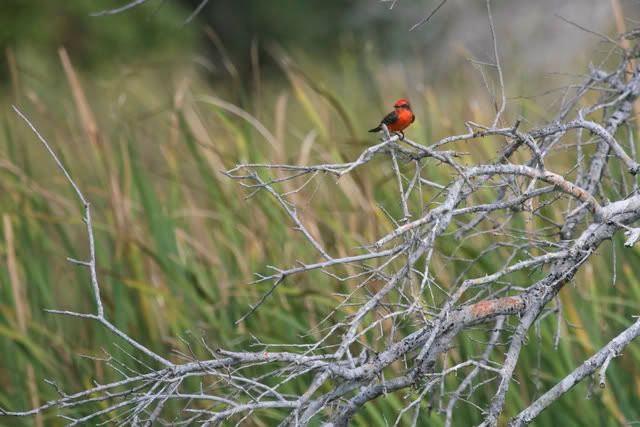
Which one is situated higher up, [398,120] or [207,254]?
[398,120]

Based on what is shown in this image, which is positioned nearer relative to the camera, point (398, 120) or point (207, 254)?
point (398, 120)

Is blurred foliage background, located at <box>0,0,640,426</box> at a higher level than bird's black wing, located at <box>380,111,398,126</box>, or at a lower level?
lower

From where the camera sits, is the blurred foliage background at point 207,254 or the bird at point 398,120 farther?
the blurred foliage background at point 207,254

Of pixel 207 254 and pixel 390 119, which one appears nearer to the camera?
pixel 390 119

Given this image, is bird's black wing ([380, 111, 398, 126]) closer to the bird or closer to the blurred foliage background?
the bird

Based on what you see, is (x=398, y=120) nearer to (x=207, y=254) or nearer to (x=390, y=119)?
(x=390, y=119)

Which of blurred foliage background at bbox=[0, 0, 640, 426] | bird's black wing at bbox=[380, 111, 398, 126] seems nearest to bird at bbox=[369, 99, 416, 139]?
bird's black wing at bbox=[380, 111, 398, 126]

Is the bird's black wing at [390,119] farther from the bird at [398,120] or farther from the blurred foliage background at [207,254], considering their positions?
the blurred foliage background at [207,254]

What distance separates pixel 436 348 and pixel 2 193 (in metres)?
2.86

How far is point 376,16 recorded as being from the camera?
16.8m

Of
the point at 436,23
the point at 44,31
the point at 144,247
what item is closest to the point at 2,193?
the point at 144,247

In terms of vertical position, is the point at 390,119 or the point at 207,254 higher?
the point at 390,119

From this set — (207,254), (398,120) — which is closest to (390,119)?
(398,120)

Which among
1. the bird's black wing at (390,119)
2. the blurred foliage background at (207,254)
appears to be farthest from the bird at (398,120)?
the blurred foliage background at (207,254)
